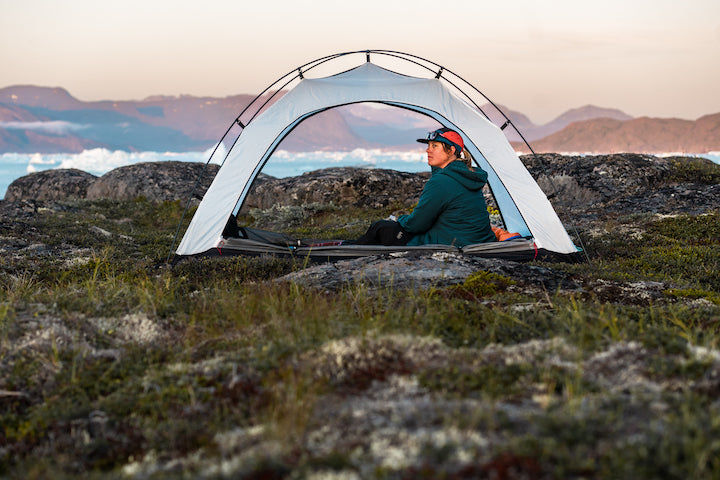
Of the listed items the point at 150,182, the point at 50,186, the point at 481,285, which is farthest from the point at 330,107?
the point at 50,186

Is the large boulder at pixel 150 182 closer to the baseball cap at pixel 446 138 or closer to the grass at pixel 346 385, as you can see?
the baseball cap at pixel 446 138

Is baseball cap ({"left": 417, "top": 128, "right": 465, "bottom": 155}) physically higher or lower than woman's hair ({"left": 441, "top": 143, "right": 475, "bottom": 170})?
higher

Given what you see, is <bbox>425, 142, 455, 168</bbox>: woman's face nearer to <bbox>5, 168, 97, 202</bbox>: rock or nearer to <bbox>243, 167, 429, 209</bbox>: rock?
<bbox>243, 167, 429, 209</bbox>: rock

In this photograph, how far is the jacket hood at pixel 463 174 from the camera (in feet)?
28.9

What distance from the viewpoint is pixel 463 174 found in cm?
883

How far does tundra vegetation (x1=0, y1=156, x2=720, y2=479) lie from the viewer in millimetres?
2797

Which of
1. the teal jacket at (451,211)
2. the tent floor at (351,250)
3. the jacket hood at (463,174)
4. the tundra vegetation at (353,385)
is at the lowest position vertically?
the tundra vegetation at (353,385)

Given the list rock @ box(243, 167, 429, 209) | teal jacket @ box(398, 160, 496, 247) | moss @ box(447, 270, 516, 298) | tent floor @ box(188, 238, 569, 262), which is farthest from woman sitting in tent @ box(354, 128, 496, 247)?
rock @ box(243, 167, 429, 209)

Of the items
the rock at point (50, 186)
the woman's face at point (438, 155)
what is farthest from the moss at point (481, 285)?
the rock at point (50, 186)

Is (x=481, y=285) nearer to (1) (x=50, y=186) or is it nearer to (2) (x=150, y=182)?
(2) (x=150, y=182)

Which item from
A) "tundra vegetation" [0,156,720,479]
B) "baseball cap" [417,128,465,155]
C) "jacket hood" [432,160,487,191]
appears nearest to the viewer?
"tundra vegetation" [0,156,720,479]

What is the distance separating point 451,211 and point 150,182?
16.8 metres

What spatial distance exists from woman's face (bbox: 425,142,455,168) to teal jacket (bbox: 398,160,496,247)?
0.14 meters

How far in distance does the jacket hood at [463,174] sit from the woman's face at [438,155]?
204 mm
